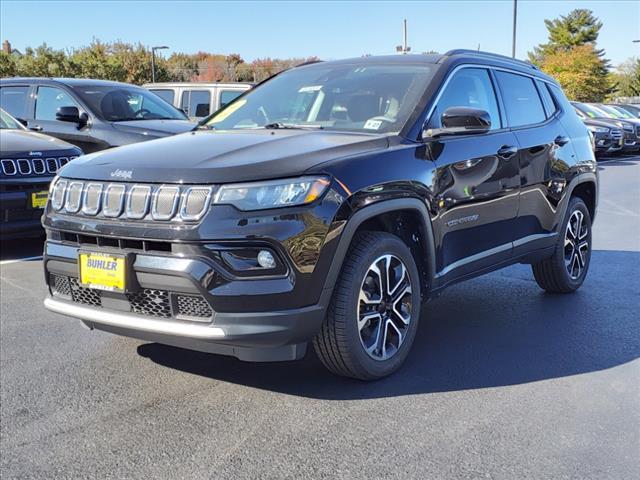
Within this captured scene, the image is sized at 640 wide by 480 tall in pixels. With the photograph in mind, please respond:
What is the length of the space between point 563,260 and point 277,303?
3.17 metres

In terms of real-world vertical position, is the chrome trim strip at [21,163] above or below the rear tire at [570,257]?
above

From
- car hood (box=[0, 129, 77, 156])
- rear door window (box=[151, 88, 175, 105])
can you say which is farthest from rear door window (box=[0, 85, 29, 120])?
rear door window (box=[151, 88, 175, 105])

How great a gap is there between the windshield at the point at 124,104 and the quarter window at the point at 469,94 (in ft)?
18.9

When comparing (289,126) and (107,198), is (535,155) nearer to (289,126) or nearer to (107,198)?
(289,126)

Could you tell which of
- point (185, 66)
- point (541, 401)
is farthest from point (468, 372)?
point (185, 66)

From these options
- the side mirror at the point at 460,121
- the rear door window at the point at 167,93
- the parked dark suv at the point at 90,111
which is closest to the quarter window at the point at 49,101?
the parked dark suv at the point at 90,111

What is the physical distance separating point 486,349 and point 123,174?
2.41 meters

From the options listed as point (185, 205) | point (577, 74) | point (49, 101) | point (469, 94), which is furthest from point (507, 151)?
point (577, 74)

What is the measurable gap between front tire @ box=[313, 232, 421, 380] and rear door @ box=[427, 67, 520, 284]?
333 millimetres

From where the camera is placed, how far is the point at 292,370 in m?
3.92

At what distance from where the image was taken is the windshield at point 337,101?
13.6ft

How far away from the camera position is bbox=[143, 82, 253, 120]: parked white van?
42.7 feet

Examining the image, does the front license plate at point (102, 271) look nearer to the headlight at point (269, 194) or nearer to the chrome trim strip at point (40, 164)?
the headlight at point (269, 194)

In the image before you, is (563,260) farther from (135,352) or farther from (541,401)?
(135,352)
